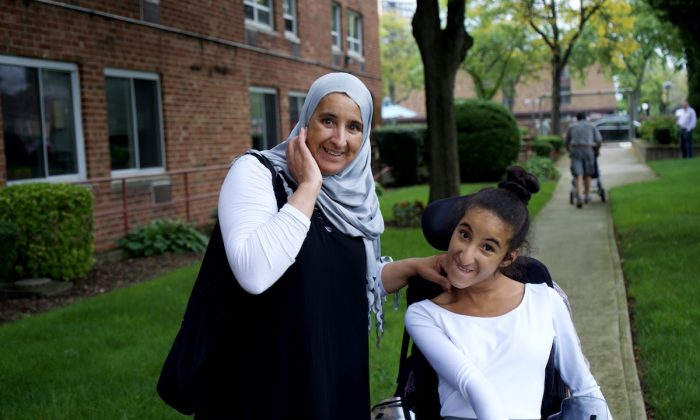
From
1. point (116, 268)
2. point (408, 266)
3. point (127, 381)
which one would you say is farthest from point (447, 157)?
point (408, 266)

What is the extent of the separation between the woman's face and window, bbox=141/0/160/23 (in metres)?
10.8

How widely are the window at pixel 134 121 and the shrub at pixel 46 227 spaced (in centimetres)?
276

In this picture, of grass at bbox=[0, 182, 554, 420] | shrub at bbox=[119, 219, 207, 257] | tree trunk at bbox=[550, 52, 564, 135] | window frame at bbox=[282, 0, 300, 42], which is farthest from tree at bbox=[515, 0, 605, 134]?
grass at bbox=[0, 182, 554, 420]

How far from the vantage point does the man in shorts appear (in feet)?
45.2

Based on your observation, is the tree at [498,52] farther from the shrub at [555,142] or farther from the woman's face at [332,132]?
the woman's face at [332,132]

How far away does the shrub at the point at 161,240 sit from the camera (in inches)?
440

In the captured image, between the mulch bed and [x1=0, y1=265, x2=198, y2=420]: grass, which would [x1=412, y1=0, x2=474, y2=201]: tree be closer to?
the mulch bed

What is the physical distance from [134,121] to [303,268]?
10.6 meters

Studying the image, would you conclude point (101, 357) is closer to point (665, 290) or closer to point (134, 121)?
point (665, 290)

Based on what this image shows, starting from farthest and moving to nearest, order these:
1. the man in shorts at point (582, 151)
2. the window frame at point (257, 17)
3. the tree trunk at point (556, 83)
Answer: the tree trunk at point (556, 83)
the window frame at point (257, 17)
the man in shorts at point (582, 151)

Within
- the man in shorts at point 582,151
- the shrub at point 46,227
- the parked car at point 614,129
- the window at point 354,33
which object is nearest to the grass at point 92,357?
the shrub at point 46,227

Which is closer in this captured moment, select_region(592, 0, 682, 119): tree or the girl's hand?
the girl's hand

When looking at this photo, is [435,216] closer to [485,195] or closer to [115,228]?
[485,195]

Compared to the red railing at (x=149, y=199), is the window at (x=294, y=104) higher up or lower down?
higher up
